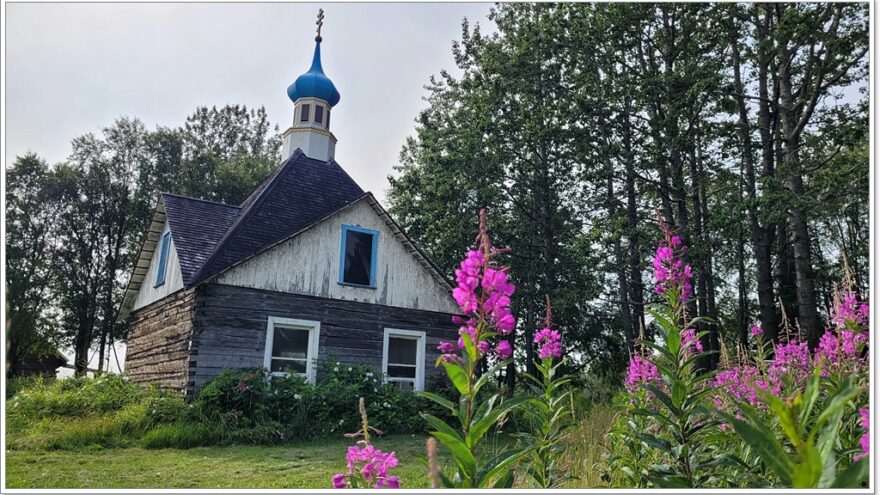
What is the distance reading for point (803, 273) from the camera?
1234 centimetres

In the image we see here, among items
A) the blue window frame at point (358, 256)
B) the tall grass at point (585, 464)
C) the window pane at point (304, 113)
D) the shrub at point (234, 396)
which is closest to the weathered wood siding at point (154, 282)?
the shrub at point (234, 396)

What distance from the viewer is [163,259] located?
50.1ft

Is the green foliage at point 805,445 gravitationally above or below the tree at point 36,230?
below

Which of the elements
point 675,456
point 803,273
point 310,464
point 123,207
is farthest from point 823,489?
point 123,207

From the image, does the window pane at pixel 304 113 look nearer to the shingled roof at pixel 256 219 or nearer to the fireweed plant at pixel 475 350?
the shingled roof at pixel 256 219

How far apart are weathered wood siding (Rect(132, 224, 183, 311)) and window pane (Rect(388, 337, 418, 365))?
5.09 metres

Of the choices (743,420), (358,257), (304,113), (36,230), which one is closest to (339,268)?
(358,257)

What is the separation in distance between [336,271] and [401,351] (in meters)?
2.64

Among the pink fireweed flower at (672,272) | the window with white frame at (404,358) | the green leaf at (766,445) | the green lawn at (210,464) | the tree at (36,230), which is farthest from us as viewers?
the tree at (36,230)

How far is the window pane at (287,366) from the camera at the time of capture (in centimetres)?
1287

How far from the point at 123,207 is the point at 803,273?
24793 millimetres

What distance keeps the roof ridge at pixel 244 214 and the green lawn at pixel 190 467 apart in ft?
14.1

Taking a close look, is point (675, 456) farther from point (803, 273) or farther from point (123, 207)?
point (123, 207)

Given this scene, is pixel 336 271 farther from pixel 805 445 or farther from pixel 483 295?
pixel 805 445
